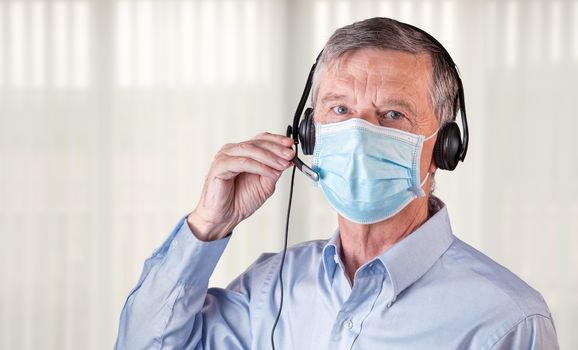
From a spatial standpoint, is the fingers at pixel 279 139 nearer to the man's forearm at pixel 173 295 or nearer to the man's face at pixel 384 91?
the man's face at pixel 384 91

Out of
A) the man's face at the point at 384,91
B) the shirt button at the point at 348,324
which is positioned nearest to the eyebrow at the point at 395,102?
the man's face at the point at 384,91

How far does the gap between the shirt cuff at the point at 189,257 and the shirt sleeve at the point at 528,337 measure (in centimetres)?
53

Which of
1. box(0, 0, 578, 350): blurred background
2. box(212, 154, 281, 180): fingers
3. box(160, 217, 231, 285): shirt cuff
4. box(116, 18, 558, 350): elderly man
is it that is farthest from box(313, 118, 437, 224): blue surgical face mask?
box(0, 0, 578, 350): blurred background

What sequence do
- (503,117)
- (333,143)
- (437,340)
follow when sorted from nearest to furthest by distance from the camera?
(437,340) < (333,143) < (503,117)

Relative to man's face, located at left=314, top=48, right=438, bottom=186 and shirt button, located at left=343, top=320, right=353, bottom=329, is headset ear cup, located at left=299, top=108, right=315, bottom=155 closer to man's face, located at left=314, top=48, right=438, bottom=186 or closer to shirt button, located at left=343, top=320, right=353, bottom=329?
man's face, located at left=314, top=48, right=438, bottom=186

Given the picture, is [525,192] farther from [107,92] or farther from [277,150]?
[277,150]

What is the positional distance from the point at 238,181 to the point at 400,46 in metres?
0.39

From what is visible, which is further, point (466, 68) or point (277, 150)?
point (466, 68)

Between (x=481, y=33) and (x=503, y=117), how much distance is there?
0.45 meters

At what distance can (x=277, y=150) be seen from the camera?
57.2 inches

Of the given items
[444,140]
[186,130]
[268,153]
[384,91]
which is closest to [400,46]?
[384,91]

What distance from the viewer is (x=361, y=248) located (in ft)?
4.88

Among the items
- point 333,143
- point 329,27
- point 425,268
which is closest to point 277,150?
point 333,143

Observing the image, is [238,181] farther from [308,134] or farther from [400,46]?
[400,46]
